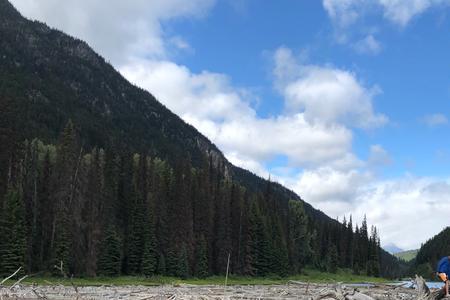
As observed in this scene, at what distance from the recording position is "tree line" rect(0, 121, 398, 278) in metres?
69.2

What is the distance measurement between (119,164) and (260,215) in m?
30.5

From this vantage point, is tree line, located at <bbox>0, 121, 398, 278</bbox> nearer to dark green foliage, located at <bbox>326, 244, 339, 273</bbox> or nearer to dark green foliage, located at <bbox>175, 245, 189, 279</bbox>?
dark green foliage, located at <bbox>175, 245, 189, 279</bbox>

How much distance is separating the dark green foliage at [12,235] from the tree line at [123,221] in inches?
4.5

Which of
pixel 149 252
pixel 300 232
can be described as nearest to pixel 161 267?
pixel 149 252

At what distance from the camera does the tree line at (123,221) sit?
227 ft

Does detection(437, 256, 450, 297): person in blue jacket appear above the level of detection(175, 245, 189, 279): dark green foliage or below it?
below

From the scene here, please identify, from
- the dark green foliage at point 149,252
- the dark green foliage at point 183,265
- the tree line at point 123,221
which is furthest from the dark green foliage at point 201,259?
the dark green foliage at point 149,252

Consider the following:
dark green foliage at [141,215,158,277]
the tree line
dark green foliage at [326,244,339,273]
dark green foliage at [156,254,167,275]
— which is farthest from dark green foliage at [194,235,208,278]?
dark green foliage at [326,244,339,273]

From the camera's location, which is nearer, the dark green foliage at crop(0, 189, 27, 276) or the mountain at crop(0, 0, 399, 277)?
the dark green foliage at crop(0, 189, 27, 276)

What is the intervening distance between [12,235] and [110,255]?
50.2 feet

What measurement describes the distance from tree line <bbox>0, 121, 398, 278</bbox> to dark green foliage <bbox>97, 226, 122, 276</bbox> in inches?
5.5

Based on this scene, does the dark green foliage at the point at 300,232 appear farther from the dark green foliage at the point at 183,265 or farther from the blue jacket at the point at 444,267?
the blue jacket at the point at 444,267

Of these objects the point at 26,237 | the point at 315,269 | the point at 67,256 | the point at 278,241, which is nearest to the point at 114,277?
the point at 67,256

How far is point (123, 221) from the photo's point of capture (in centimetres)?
8769
